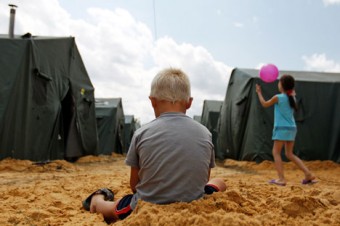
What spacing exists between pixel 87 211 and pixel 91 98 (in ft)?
26.5

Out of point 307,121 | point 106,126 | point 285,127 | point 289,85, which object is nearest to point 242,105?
point 307,121

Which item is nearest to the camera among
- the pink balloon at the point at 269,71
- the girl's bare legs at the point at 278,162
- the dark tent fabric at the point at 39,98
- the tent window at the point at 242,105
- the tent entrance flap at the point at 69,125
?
the girl's bare legs at the point at 278,162

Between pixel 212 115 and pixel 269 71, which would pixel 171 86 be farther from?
pixel 212 115

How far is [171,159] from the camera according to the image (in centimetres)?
199

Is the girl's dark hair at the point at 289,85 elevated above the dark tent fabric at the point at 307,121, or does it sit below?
above

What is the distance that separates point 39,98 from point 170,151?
6120 mm

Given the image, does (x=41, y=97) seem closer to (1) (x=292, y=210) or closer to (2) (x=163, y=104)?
(2) (x=163, y=104)

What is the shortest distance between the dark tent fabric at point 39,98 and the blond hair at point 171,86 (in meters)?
5.49

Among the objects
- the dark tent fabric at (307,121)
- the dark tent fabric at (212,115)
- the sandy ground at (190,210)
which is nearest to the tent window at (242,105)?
the dark tent fabric at (307,121)

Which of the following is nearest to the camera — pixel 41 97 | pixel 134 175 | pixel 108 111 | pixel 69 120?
pixel 134 175

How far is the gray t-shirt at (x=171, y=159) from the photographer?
1.98 meters

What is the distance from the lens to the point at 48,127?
25.0 feet

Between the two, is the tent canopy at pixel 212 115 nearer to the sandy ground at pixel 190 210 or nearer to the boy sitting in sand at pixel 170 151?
the sandy ground at pixel 190 210

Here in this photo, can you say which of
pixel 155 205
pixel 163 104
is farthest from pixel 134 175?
pixel 163 104
